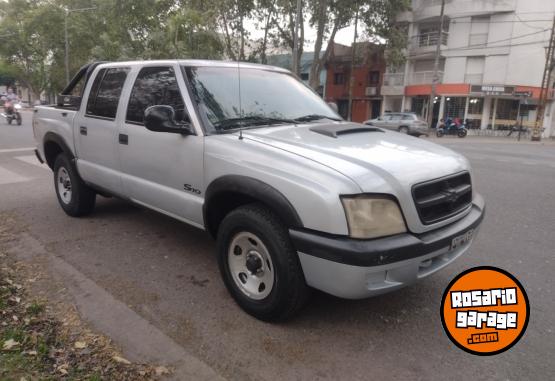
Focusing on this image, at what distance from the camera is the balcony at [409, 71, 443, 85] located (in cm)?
3328

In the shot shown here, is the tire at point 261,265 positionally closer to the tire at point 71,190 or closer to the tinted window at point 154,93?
the tinted window at point 154,93

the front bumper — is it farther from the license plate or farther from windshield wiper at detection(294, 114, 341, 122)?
windshield wiper at detection(294, 114, 341, 122)

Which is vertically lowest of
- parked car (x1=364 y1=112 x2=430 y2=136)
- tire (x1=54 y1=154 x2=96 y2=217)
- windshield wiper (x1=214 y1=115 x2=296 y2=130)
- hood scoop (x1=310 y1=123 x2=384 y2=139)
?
parked car (x1=364 y1=112 x2=430 y2=136)

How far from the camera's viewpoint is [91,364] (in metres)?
2.49

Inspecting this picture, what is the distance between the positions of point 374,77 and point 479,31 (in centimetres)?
889

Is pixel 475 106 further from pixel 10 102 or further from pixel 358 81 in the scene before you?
pixel 10 102

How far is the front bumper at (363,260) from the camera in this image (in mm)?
2498

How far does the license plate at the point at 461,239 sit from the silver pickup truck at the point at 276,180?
16 millimetres

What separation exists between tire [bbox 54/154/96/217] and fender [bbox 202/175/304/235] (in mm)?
2436

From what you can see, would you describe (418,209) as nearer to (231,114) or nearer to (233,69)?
(231,114)

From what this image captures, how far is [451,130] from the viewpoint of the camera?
27906 millimetres

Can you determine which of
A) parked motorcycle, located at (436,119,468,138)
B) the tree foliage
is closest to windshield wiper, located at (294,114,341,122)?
the tree foliage

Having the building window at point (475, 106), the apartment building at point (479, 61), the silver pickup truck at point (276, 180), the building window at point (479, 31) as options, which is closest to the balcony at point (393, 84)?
the apartment building at point (479, 61)

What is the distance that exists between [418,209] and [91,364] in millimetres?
2156
